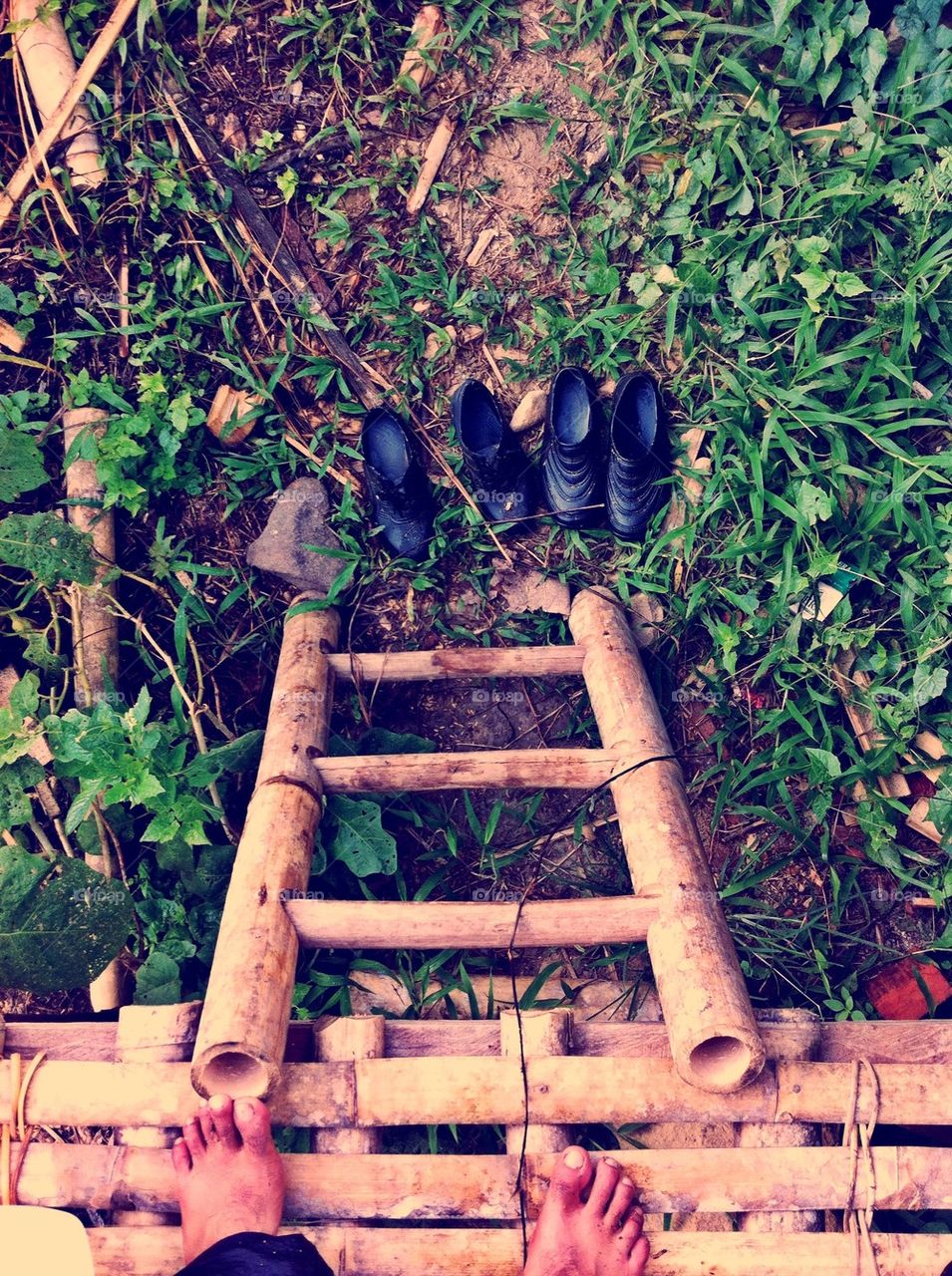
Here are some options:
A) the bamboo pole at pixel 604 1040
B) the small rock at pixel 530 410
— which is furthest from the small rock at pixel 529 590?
the bamboo pole at pixel 604 1040

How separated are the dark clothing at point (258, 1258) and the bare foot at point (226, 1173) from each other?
0.12 feet

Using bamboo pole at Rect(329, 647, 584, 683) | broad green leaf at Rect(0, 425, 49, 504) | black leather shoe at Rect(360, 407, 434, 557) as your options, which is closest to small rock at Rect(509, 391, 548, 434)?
black leather shoe at Rect(360, 407, 434, 557)

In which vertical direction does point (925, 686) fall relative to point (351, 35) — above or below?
below

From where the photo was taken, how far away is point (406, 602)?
126 inches

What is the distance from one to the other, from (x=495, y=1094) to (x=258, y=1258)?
1.95 feet

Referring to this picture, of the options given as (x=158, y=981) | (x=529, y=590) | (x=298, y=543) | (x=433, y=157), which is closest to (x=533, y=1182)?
(x=158, y=981)

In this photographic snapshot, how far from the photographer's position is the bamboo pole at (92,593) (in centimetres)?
288

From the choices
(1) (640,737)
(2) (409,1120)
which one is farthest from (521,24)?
(2) (409,1120)

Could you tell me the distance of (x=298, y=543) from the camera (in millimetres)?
3092

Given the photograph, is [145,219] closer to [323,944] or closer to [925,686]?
[323,944]

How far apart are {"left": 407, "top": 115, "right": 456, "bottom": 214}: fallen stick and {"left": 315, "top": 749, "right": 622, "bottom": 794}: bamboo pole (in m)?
1.97

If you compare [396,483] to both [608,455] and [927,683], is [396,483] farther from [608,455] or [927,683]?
[927,683]

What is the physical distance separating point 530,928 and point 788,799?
3.53 ft

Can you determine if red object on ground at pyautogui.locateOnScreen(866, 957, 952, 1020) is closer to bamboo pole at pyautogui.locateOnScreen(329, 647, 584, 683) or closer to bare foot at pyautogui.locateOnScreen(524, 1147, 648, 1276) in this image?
bare foot at pyautogui.locateOnScreen(524, 1147, 648, 1276)
